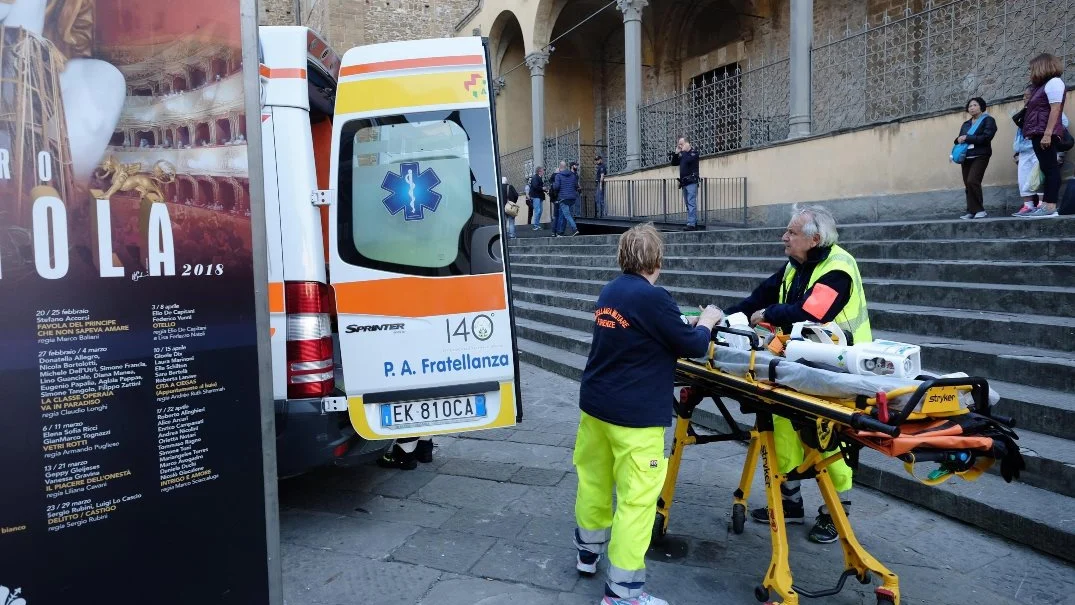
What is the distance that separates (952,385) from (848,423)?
1.17 feet

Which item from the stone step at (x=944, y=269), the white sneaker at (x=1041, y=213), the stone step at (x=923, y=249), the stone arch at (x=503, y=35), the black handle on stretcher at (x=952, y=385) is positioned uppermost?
the stone arch at (x=503, y=35)

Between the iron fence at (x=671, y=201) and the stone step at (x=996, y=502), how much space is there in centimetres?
812

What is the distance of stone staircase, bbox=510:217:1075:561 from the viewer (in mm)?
3510

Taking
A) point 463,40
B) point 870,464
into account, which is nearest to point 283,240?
point 463,40

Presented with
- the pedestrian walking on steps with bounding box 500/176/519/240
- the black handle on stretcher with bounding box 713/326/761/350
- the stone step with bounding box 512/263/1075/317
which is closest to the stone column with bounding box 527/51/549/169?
the pedestrian walking on steps with bounding box 500/176/519/240

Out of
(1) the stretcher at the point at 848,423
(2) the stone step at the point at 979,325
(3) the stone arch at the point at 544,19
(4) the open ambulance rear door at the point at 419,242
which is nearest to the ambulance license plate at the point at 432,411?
(4) the open ambulance rear door at the point at 419,242

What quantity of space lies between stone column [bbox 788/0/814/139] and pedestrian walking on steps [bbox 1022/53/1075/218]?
3.97m

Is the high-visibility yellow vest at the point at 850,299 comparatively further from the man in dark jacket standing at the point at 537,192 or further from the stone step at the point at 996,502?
the man in dark jacket standing at the point at 537,192

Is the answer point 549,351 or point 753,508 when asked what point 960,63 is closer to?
point 549,351

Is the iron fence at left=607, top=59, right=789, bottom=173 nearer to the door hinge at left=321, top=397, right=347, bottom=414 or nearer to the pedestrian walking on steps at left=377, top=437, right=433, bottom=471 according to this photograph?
the pedestrian walking on steps at left=377, top=437, right=433, bottom=471

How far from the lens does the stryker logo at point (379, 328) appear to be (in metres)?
3.47

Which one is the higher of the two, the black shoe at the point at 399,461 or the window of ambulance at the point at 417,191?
the window of ambulance at the point at 417,191

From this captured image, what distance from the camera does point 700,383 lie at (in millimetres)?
3234

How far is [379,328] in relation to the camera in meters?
3.49
